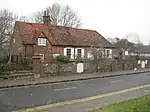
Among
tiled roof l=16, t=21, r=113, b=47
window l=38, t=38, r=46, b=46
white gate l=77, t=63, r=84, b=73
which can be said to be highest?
tiled roof l=16, t=21, r=113, b=47

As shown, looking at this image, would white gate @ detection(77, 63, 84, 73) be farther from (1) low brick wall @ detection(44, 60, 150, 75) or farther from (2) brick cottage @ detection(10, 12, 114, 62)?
(2) brick cottage @ detection(10, 12, 114, 62)

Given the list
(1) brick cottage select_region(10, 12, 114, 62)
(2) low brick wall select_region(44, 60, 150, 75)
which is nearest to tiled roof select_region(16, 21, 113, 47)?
(1) brick cottage select_region(10, 12, 114, 62)

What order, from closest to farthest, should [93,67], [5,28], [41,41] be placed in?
1. [93,67]
2. [41,41]
3. [5,28]

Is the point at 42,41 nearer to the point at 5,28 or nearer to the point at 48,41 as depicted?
the point at 48,41

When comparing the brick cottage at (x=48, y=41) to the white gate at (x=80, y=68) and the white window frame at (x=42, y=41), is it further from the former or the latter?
the white gate at (x=80, y=68)

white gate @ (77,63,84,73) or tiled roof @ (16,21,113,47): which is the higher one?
tiled roof @ (16,21,113,47)

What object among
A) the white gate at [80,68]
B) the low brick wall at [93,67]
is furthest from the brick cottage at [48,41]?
the white gate at [80,68]

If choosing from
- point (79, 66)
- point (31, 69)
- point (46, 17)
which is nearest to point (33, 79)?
point (31, 69)

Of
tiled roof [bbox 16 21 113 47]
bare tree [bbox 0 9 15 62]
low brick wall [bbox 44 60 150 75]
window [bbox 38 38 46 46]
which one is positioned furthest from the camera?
bare tree [bbox 0 9 15 62]

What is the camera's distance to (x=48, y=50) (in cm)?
3844

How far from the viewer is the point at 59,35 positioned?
41.5 metres

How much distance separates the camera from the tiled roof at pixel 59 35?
38562 mm

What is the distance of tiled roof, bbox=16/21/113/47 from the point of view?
38.6m

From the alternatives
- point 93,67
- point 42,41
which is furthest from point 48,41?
point 93,67
